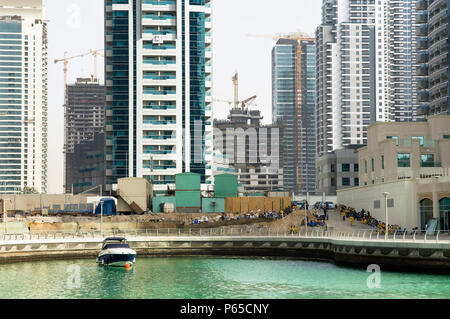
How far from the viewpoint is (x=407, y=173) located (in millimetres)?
103500

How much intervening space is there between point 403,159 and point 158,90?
78.8 m

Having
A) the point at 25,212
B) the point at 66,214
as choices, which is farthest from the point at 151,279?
the point at 25,212

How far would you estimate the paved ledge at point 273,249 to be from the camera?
68.5 metres

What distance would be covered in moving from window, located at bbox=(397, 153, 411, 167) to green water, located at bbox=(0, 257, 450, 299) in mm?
29633

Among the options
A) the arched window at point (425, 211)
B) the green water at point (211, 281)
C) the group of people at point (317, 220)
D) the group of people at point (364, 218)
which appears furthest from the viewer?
the group of people at point (317, 220)

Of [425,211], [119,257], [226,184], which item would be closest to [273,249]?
[425,211]

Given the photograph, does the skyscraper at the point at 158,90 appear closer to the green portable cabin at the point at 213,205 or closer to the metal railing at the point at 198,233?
the green portable cabin at the point at 213,205

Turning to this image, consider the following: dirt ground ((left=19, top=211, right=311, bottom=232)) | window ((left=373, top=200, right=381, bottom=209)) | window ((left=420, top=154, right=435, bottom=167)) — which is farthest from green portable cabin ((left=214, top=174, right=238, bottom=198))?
window ((left=420, top=154, right=435, bottom=167))

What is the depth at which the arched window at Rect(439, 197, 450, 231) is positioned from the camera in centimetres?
8388

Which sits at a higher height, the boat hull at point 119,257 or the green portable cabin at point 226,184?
the green portable cabin at point 226,184

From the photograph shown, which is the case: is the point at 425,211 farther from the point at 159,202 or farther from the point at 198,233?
the point at 159,202

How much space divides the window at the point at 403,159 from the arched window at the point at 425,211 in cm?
1735

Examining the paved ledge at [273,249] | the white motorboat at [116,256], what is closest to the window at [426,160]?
the paved ledge at [273,249]
